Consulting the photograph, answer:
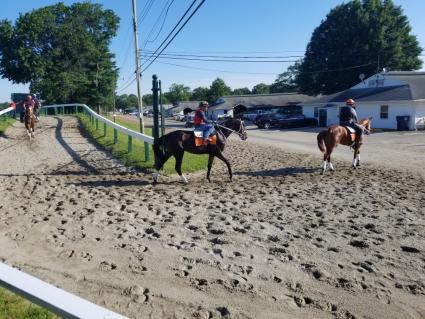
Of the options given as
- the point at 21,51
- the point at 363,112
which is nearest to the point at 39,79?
the point at 21,51

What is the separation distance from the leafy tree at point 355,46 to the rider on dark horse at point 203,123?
1827 inches

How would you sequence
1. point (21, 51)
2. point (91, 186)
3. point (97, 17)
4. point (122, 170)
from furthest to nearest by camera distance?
point (97, 17) < point (21, 51) < point (122, 170) < point (91, 186)

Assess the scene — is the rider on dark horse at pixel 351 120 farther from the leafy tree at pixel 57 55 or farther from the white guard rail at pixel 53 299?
the leafy tree at pixel 57 55

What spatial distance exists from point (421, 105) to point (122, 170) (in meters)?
29.0

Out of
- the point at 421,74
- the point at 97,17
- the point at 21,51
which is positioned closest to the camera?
the point at 421,74

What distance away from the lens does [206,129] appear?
11625mm

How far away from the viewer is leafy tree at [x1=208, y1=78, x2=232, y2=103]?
104900 millimetres

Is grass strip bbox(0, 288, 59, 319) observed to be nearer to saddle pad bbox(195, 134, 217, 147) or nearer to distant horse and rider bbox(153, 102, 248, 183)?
distant horse and rider bbox(153, 102, 248, 183)

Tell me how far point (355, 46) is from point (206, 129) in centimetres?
4851

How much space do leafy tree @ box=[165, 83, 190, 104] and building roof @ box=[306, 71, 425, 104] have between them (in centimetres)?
10533

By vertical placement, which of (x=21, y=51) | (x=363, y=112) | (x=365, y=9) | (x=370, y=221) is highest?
(x=365, y=9)

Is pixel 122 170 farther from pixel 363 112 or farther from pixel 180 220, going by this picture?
pixel 363 112

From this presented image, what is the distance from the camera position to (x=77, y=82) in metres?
53.0

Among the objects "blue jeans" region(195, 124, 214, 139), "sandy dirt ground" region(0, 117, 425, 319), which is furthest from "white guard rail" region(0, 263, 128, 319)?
"blue jeans" region(195, 124, 214, 139)
